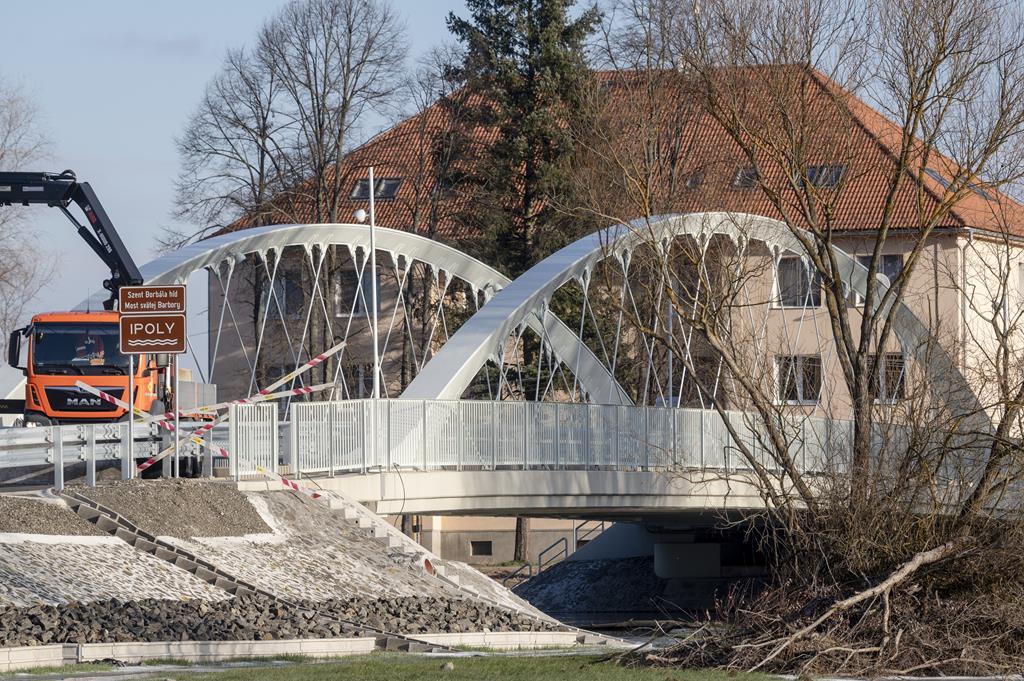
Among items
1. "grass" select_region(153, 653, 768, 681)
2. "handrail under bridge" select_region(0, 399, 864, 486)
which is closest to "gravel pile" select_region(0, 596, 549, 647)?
"grass" select_region(153, 653, 768, 681)

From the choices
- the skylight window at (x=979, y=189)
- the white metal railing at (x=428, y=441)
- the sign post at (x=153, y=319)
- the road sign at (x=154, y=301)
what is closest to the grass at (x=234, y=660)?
the white metal railing at (x=428, y=441)

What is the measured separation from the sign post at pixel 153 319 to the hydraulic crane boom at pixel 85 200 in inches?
384

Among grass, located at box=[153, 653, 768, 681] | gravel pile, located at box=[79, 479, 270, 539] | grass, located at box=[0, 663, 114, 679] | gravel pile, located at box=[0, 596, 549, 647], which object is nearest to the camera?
grass, located at box=[153, 653, 768, 681]

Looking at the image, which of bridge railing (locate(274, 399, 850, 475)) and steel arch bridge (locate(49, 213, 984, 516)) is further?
bridge railing (locate(274, 399, 850, 475))

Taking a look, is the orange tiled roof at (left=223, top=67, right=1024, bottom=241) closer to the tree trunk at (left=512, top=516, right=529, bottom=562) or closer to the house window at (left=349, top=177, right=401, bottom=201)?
the house window at (left=349, top=177, right=401, bottom=201)

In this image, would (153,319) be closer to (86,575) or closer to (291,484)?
(291,484)

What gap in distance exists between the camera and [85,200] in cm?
3353

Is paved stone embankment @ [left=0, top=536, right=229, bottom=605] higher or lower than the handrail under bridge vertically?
lower

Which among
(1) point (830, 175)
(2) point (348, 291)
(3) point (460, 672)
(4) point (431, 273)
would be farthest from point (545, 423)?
(2) point (348, 291)

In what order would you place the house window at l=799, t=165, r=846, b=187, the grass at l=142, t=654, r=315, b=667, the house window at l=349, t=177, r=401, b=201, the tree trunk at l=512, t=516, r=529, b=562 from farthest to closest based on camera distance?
the house window at l=349, t=177, r=401, b=201
the tree trunk at l=512, t=516, r=529, b=562
the house window at l=799, t=165, r=846, b=187
the grass at l=142, t=654, r=315, b=667

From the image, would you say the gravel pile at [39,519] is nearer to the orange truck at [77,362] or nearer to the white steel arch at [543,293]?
the white steel arch at [543,293]

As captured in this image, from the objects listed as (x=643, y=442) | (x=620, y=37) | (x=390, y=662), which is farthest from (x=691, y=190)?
(x=390, y=662)

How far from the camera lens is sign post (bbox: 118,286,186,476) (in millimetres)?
23219

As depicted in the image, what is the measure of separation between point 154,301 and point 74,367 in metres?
9.95
